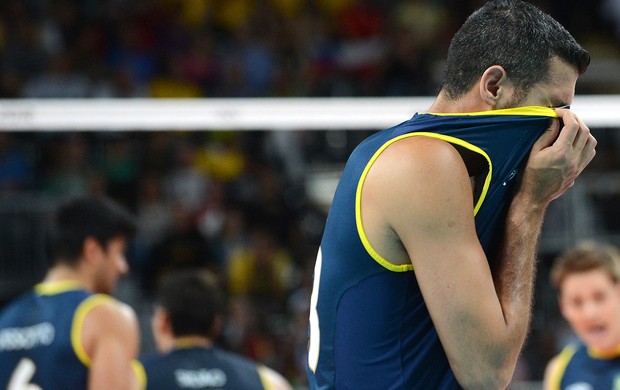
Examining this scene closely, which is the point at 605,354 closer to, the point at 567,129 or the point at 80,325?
the point at 80,325

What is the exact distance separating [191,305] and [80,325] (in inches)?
26.0

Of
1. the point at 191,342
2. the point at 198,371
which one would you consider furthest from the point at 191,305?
the point at 198,371

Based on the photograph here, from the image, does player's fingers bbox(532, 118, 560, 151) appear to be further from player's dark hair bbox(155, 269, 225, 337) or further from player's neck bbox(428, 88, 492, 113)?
player's dark hair bbox(155, 269, 225, 337)

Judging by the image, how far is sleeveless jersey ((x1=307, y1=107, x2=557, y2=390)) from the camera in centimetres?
267

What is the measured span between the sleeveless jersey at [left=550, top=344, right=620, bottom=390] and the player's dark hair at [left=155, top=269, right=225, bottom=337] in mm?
2064

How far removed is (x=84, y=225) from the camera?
572 centimetres

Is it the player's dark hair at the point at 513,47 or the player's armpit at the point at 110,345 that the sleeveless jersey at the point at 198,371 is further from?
the player's dark hair at the point at 513,47

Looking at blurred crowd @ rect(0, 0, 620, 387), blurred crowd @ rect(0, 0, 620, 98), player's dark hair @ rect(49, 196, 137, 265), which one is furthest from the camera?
Answer: blurred crowd @ rect(0, 0, 620, 98)

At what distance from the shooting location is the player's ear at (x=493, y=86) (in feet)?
8.92

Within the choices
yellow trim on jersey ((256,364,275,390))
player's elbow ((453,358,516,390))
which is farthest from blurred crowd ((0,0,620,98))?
player's elbow ((453,358,516,390))

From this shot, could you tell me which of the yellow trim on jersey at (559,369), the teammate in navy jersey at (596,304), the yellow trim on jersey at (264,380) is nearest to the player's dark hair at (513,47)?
the teammate in navy jersey at (596,304)

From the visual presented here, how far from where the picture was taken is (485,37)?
274 centimetres

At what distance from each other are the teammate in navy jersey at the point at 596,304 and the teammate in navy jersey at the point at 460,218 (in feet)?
9.91

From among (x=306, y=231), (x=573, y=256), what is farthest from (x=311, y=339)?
(x=306, y=231)
